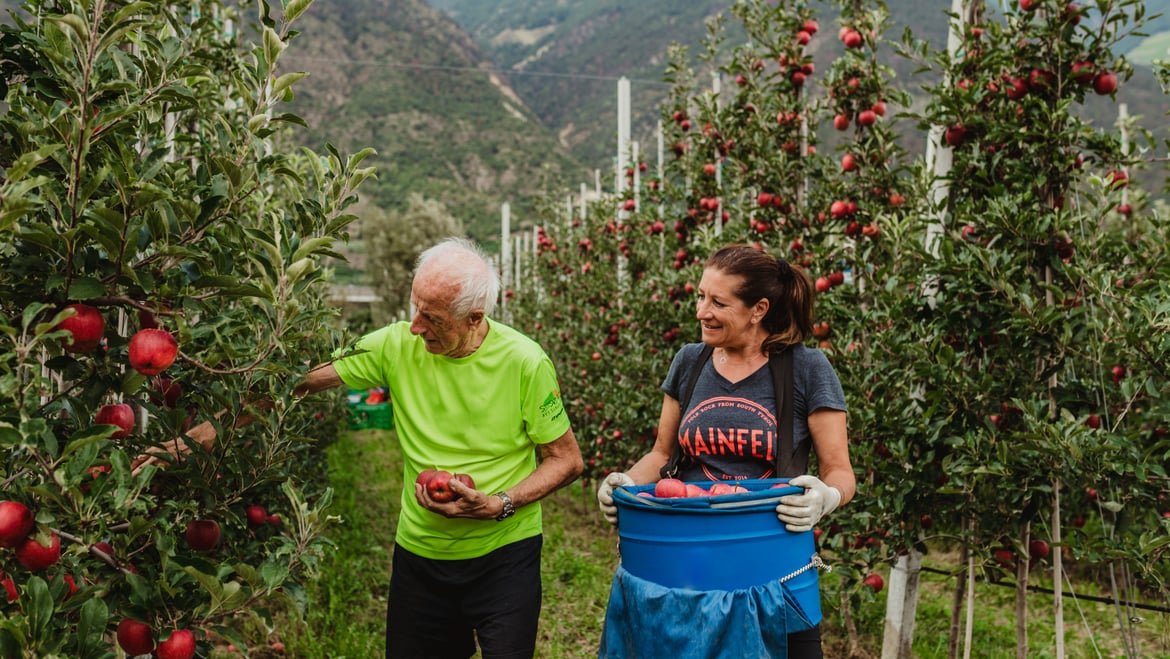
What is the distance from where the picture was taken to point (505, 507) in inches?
84.4

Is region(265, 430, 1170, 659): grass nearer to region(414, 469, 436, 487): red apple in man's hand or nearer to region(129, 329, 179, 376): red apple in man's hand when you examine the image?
region(414, 469, 436, 487): red apple in man's hand

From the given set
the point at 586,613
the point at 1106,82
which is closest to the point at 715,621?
the point at 1106,82

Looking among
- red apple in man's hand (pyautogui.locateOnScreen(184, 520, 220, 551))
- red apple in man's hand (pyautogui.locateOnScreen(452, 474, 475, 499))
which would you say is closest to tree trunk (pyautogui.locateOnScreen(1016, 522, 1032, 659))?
red apple in man's hand (pyautogui.locateOnScreen(452, 474, 475, 499))

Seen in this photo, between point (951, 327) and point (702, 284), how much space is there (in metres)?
1.38

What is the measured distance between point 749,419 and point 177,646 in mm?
1262

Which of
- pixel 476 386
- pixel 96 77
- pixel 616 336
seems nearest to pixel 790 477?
pixel 476 386

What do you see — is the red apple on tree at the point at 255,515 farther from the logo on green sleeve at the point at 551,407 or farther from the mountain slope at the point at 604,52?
the mountain slope at the point at 604,52

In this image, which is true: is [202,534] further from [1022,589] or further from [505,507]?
[1022,589]

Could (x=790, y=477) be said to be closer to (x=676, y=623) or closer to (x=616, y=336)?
(x=676, y=623)

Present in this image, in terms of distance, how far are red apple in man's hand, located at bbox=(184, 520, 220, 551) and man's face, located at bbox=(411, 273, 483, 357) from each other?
0.64m

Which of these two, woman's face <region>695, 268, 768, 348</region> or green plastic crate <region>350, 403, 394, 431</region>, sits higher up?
woman's face <region>695, 268, 768, 348</region>

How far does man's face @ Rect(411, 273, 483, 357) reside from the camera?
6.77 ft

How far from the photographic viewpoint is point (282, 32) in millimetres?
1691

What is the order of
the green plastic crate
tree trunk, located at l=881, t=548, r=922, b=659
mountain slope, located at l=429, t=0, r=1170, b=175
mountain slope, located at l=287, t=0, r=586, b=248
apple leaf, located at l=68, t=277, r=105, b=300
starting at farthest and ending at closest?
mountain slope, located at l=429, t=0, r=1170, b=175
mountain slope, located at l=287, t=0, r=586, b=248
the green plastic crate
tree trunk, located at l=881, t=548, r=922, b=659
apple leaf, located at l=68, t=277, r=105, b=300
